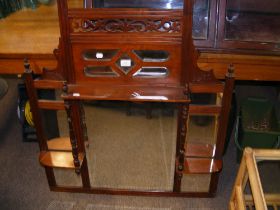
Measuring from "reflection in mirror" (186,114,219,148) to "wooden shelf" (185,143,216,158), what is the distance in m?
0.03

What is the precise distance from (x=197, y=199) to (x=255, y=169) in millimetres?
622

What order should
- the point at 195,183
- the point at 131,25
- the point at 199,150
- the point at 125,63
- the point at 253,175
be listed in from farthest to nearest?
the point at 195,183, the point at 199,150, the point at 125,63, the point at 131,25, the point at 253,175

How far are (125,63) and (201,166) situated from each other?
613 millimetres

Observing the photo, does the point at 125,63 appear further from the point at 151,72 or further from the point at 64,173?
the point at 64,173

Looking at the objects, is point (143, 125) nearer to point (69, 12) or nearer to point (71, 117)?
point (71, 117)

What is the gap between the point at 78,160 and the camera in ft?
4.96

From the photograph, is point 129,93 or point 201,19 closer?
point 129,93

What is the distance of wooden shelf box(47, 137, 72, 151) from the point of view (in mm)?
1588

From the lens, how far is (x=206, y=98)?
1516mm

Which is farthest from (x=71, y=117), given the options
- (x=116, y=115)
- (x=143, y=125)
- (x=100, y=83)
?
(x=143, y=125)

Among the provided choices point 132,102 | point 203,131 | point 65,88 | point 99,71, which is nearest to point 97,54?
point 99,71

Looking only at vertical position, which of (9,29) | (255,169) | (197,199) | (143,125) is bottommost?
(197,199)

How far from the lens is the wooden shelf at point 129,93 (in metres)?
1.28

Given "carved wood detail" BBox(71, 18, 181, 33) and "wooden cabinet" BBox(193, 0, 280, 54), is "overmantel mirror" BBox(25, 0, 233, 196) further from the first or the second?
"wooden cabinet" BBox(193, 0, 280, 54)
